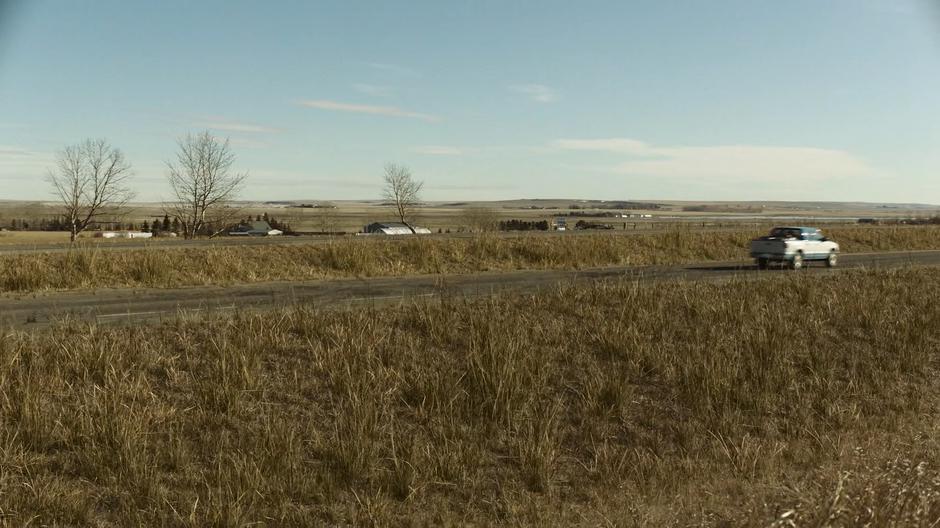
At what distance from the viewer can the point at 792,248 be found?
25984 millimetres

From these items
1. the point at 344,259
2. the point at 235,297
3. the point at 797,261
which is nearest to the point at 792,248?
the point at 797,261

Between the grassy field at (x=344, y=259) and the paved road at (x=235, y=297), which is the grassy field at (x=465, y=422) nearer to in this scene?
the paved road at (x=235, y=297)

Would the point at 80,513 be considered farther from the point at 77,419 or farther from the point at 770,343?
the point at 770,343

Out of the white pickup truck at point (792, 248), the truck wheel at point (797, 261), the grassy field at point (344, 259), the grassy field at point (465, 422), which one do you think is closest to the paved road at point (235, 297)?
the grassy field at point (344, 259)

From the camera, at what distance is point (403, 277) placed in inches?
899

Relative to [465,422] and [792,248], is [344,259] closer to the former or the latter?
[465,422]

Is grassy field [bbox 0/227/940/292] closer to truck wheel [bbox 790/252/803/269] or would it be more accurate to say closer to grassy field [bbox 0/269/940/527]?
truck wheel [bbox 790/252/803/269]

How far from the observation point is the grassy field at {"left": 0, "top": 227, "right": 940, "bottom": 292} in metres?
18.8

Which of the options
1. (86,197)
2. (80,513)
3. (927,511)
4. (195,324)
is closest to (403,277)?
(195,324)

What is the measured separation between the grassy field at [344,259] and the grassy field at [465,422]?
11.1 meters

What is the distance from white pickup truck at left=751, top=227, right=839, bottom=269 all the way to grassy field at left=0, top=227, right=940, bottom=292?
5.53m

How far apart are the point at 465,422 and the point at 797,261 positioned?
22.9 metres

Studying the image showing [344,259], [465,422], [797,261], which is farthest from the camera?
[797,261]

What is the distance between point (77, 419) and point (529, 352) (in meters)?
5.72
